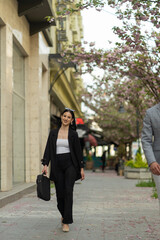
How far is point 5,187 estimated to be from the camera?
1199 cm

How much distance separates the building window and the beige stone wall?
23 centimetres

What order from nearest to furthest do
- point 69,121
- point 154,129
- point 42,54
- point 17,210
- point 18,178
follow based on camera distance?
point 154,129, point 69,121, point 17,210, point 18,178, point 42,54

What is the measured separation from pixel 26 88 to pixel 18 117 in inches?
52.8

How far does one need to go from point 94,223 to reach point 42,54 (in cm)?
1164

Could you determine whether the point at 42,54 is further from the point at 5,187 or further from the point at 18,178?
the point at 5,187

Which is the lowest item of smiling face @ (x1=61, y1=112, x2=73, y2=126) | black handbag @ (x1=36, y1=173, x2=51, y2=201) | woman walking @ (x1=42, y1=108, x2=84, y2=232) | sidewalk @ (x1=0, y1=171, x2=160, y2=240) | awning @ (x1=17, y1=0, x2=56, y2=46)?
sidewalk @ (x1=0, y1=171, x2=160, y2=240)

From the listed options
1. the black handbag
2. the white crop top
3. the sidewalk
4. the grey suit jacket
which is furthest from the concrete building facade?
the grey suit jacket

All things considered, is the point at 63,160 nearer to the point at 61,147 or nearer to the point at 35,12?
the point at 61,147

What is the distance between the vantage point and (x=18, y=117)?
15852mm

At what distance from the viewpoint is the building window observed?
1498 cm

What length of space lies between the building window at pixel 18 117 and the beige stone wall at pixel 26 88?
227mm

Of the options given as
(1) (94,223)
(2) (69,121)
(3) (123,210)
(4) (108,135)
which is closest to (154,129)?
(2) (69,121)

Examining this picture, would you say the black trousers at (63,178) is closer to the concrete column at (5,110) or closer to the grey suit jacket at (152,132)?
the grey suit jacket at (152,132)

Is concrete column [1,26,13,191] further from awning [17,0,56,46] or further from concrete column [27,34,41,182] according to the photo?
concrete column [27,34,41,182]
